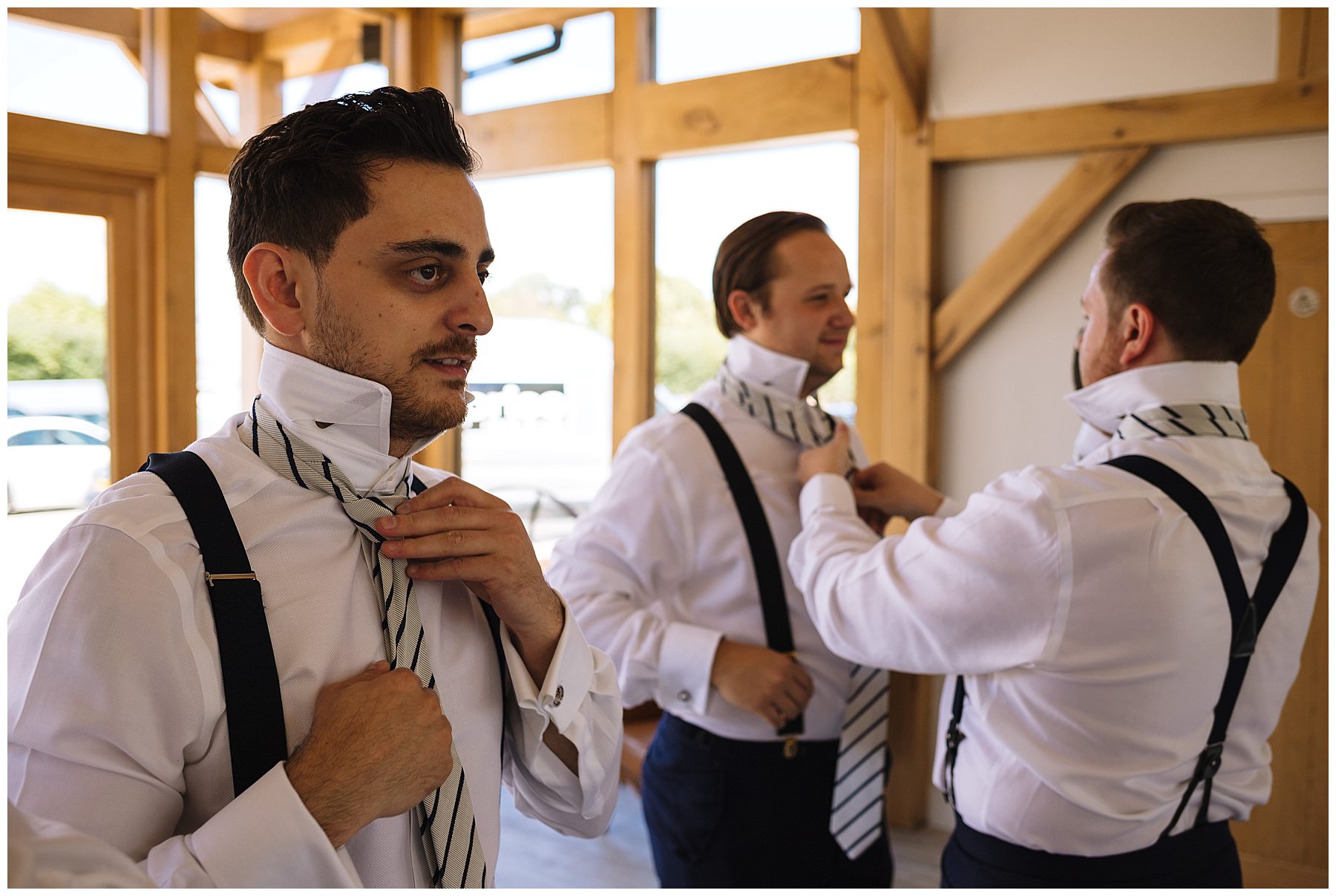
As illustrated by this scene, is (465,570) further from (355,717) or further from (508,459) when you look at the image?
(508,459)

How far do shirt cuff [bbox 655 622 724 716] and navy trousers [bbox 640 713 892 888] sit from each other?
107 millimetres

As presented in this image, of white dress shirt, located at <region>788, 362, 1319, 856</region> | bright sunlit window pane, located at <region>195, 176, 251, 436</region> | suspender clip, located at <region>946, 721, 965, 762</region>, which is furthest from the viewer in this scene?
bright sunlit window pane, located at <region>195, 176, 251, 436</region>

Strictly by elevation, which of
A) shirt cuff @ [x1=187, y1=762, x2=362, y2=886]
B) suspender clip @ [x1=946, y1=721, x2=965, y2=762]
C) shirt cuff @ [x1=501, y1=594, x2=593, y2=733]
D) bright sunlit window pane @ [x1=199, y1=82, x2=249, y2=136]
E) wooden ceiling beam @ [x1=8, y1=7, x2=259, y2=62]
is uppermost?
wooden ceiling beam @ [x1=8, y1=7, x2=259, y2=62]

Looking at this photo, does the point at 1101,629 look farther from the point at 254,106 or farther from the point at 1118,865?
the point at 254,106

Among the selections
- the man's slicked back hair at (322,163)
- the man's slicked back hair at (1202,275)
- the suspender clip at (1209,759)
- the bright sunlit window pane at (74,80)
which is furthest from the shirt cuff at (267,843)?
the bright sunlit window pane at (74,80)

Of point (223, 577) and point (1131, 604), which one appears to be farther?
point (1131, 604)

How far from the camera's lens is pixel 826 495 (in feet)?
6.20

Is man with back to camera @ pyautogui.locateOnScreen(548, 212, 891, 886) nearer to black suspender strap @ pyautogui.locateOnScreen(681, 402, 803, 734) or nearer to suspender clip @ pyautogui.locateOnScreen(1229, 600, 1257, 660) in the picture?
black suspender strap @ pyautogui.locateOnScreen(681, 402, 803, 734)

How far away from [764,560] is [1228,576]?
78cm

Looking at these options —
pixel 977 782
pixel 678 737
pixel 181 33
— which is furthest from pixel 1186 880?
pixel 181 33

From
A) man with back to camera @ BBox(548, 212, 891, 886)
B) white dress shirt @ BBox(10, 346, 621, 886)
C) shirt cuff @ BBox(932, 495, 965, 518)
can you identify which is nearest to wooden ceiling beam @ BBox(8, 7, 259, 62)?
man with back to camera @ BBox(548, 212, 891, 886)

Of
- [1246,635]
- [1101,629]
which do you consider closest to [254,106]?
[1101,629]

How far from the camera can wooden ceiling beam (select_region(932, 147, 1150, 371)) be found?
3.43m

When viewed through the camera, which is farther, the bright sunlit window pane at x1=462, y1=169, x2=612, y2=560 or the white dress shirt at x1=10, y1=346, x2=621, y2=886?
the bright sunlit window pane at x1=462, y1=169, x2=612, y2=560
